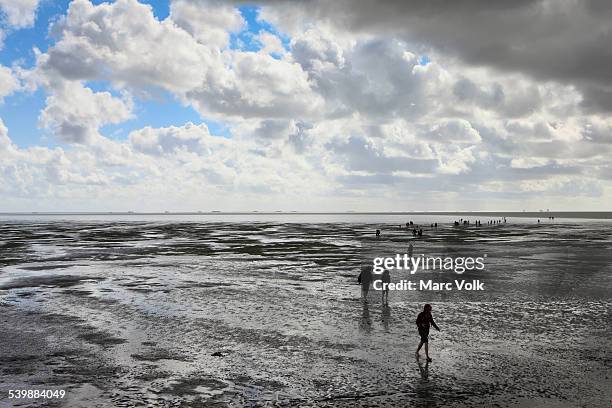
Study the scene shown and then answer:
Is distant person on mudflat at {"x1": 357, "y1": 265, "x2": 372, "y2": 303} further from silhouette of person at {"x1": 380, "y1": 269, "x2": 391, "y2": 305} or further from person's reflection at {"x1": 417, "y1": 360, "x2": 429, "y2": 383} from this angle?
person's reflection at {"x1": 417, "y1": 360, "x2": 429, "y2": 383}

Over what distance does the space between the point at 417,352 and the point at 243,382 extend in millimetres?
5568

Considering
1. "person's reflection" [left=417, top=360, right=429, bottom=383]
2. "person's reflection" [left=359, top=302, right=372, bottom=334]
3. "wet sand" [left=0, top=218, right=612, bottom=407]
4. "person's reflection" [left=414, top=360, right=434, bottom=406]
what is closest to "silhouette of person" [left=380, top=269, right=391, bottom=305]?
"wet sand" [left=0, top=218, right=612, bottom=407]

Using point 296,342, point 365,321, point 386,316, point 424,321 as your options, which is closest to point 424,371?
point 424,321

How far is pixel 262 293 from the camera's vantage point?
25.7 metres

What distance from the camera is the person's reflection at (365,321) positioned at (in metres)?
18.1

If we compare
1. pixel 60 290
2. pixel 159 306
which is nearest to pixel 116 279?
pixel 60 290

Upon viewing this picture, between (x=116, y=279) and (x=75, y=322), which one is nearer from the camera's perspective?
(x=75, y=322)

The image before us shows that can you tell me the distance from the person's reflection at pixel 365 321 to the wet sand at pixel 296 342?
0.15 m

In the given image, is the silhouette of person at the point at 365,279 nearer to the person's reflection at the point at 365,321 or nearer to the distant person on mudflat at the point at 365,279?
the distant person on mudflat at the point at 365,279

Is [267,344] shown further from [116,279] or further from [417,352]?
[116,279]

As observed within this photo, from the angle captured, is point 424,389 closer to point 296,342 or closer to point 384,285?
point 296,342

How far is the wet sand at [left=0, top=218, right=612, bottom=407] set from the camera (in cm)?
1192

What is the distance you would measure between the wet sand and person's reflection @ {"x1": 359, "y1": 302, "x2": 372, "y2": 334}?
15cm

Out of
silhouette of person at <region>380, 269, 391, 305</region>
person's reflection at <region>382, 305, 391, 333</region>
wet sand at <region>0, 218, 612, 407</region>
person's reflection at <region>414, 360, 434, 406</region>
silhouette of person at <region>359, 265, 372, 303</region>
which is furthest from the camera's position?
silhouette of person at <region>359, 265, 372, 303</region>
